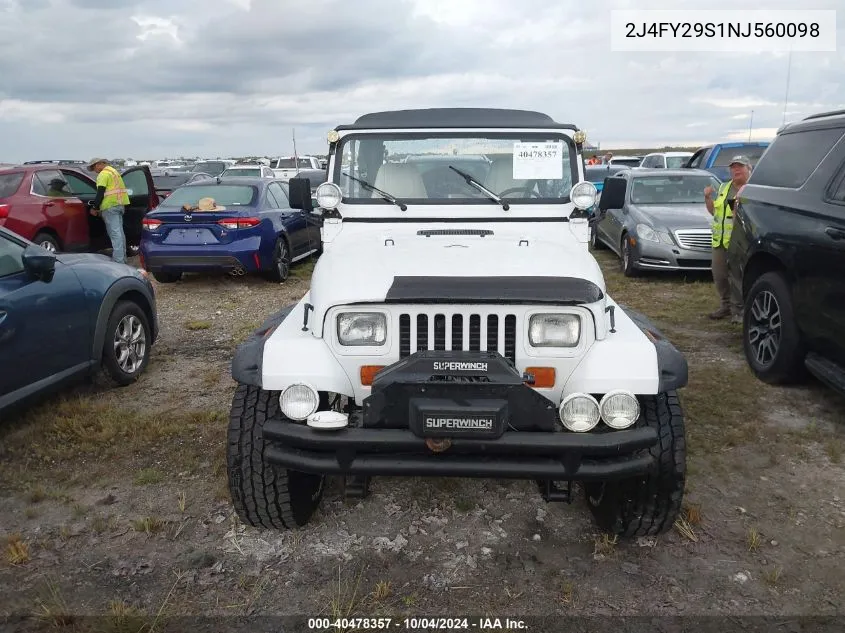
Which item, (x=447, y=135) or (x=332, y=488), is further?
(x=447, y=135)

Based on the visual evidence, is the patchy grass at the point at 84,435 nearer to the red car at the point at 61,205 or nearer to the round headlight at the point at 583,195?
the round headlight at the point at 583,195

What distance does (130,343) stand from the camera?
5402 mm

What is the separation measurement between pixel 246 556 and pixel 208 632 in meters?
0.49

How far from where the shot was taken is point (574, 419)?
103 inches

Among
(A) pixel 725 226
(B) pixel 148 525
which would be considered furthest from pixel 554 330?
(A) pixel 725 226

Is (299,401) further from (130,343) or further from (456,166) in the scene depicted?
(130,343)

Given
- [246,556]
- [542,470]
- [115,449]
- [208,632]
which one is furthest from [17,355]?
[542,470]

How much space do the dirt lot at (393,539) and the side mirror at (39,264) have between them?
974 millimetres

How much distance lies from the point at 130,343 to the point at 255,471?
9.80 feet

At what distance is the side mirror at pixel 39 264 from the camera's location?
13.9 feet

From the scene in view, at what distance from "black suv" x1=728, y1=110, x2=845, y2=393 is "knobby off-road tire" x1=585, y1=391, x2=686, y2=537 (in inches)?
73.2

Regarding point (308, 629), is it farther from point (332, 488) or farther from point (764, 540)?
point (764, 540)

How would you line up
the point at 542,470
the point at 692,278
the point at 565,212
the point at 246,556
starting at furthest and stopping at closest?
the point at 692,278 → the point at 565,212 → the point at 246,556 → the point at 542,470

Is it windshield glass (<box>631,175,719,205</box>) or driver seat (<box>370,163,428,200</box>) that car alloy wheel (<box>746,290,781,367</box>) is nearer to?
driver seat (<box>370,163,428,200</box>)
